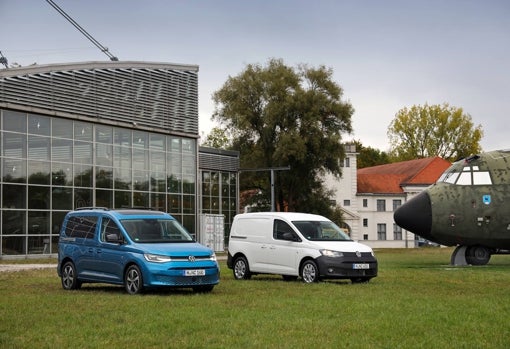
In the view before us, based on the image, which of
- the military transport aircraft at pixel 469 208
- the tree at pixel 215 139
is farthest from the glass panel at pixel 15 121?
the tree at pixel 215 139

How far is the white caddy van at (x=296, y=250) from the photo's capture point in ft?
66.2

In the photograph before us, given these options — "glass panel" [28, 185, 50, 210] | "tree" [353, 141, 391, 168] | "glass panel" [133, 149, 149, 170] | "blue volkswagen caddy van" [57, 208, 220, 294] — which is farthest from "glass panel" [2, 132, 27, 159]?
"tree" [353, 141, 391, 168]

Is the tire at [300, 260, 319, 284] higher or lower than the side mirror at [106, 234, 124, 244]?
lower

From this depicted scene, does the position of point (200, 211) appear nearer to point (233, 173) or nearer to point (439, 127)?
point (233, 173)

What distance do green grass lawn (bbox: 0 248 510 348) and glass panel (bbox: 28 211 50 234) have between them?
22.2m

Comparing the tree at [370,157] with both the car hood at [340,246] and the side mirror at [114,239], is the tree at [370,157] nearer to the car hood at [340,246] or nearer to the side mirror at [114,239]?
the car hood at [340,246]

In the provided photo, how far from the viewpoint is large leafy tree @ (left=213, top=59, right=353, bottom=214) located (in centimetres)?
6159

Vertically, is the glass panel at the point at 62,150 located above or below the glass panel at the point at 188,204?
above

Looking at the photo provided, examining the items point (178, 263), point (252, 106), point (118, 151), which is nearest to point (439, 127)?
point (252, 106)

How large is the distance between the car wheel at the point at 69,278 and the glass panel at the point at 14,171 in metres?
21.6

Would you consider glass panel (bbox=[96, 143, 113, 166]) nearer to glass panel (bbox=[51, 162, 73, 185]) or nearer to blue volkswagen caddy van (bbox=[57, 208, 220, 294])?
glass panel (bbox=[51, 162, 73, 185])

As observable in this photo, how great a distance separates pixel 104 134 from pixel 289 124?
810 inches

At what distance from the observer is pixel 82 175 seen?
1727 inches

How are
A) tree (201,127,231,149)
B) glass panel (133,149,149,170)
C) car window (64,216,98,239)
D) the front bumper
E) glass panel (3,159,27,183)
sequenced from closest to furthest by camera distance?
car window (64,216,98,239), the front bumper, glass panel (3,159,27,183), glass panel (133,149,149,170), tree (201,127,231,149)
